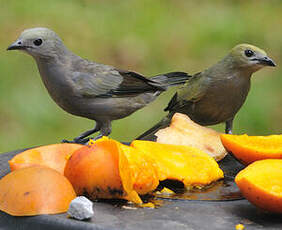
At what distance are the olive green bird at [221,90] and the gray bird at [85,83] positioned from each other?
6.5 inches

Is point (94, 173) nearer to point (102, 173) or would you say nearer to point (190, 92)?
point (102, 173)

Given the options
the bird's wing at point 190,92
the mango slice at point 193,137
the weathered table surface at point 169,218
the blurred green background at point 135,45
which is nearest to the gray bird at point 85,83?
the bird's wing at point 190,92

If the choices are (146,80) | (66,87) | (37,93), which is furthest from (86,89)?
(37,93)

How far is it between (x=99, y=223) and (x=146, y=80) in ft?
5.17

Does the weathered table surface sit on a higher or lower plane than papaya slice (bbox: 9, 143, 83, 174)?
lower

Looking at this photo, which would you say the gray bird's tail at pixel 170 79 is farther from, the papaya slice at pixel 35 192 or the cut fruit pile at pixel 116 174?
the papaya slice at pixel 35 192

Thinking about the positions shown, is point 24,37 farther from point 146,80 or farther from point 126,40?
point 126,40

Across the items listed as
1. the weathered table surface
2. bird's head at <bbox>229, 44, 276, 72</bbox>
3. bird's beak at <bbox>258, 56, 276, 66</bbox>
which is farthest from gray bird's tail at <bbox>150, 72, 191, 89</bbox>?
the weathered table surface

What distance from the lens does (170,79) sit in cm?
392

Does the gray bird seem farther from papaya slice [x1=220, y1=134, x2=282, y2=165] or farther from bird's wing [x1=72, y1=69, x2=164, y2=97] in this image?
papaya slice [x1=220, y1=134, x2=282, y2=165]

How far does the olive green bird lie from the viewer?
3777 millimetres

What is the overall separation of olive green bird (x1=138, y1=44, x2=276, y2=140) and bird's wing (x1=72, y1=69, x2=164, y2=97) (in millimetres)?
240

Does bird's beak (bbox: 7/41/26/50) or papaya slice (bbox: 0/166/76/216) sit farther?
bird's beak (bbox: 7/41/26/50)

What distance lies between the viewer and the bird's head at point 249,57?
3660 mm
